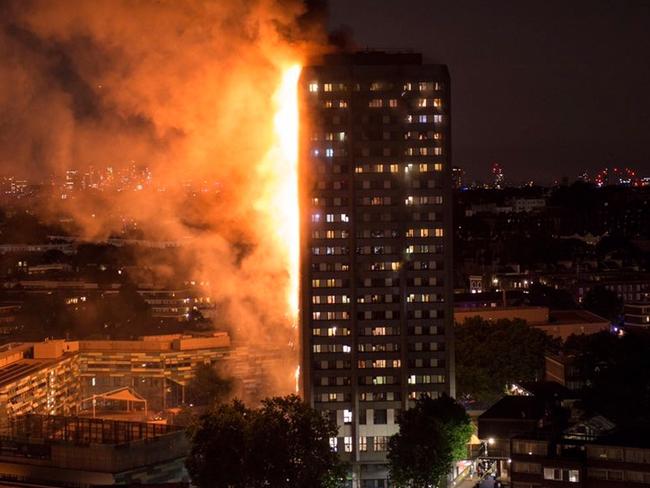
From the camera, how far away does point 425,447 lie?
27.1 m

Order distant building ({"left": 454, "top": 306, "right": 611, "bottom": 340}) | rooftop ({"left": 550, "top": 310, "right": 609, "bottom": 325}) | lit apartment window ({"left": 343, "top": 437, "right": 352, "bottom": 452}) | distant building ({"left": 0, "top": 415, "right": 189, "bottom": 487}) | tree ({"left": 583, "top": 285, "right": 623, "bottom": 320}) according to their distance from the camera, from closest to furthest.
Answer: distant building ({"left": 0, "top": 415, "right": 189, "bottom": 487}) → lit apartment window ({"left": 343, "top": 437, "right": 352, "bottom": 452}) → distant building ({"left": 454, "top": 306, "right": 611, "bottom": 340}) → rooftop ({"left": 550, "top": 310, "right": 609, "bottom": 325}) → tree ({"left": 583, "top": 285, "right": 623, "bottom": 320})

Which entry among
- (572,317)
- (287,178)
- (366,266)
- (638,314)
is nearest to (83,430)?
(366,266)

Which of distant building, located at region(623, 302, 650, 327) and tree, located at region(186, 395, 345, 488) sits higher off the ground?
distant building, located at region(623, 302, 650, 327)

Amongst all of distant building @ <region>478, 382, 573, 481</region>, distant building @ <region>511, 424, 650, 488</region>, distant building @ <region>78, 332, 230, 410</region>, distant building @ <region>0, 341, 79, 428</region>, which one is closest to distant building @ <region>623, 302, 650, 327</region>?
distant building @ <region>78, 332, 230, 410</region>

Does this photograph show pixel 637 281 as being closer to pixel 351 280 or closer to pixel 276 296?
pixel 276 296

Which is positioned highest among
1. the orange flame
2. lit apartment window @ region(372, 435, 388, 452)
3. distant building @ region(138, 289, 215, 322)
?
the orange flame

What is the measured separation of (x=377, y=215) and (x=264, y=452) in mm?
8329

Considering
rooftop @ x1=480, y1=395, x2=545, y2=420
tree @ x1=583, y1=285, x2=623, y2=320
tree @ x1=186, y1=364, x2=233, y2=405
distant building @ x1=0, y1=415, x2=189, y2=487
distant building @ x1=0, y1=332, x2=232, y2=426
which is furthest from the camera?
tree @ x1=583, y1=285, x2=623, y2=320

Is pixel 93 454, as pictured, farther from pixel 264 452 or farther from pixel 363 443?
pixel 363 443

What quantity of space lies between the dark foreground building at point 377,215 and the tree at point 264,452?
476cm

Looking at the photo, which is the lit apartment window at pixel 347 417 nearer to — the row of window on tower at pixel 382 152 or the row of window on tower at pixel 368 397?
the row of window on tower at pixel 368 397

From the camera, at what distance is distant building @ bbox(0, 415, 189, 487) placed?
27578 millimetres

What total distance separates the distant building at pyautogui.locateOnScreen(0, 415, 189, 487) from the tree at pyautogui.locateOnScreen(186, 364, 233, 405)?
943 centimetres

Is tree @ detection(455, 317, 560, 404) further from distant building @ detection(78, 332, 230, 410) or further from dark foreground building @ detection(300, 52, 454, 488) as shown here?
distant building @ detection(78, 332, 230, 410)
